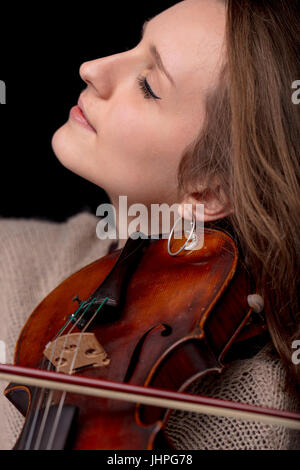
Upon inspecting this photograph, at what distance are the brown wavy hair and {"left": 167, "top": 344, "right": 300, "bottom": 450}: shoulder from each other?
0.13 ft

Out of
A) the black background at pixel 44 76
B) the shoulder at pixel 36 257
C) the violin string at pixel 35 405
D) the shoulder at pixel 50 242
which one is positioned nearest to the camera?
the violin string at pixel 35 405

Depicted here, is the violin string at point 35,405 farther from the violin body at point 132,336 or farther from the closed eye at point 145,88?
the closed eye at point 145,88

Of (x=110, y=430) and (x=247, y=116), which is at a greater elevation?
(x=247, y=116)

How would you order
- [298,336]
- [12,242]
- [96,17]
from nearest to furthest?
[298,336] < [12,242] < [96,17]

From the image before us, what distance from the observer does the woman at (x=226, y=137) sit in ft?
2.92

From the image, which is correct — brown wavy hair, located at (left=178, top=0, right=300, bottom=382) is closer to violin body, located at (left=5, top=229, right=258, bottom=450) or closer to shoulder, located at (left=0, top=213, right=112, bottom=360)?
violin body, located at (left=5, top=229, right=258, bottom=450)

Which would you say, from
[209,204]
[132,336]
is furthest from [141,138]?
[132,336]

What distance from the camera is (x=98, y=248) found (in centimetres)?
128

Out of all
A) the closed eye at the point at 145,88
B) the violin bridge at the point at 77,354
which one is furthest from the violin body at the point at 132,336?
the closed eye at the point at 145,88

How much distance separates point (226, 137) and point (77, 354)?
44cm

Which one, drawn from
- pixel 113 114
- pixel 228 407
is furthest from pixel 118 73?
pixel 228 407
